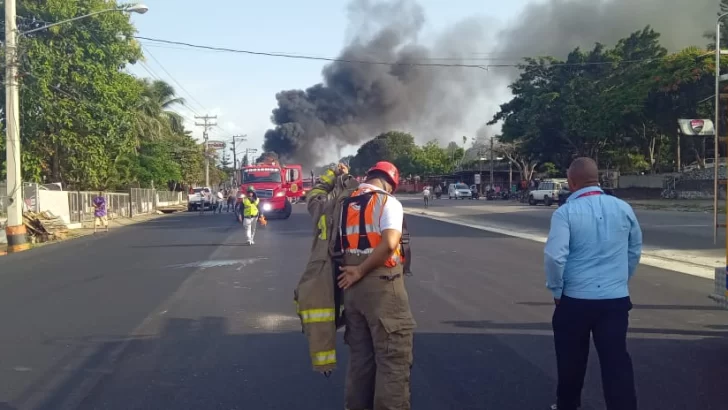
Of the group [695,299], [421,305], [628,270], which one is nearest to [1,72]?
[421,305]

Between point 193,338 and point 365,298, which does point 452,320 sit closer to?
point 193,338

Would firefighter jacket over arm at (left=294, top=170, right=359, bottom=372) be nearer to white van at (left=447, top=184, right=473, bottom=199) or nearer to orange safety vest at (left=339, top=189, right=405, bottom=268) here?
orange safety vest at (left=339, top=189, right=405, bottom=268)

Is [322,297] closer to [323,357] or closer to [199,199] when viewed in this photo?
[323,357]

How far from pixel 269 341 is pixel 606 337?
3515 mm

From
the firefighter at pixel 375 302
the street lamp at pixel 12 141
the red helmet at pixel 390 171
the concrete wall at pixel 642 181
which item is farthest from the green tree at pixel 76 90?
the concrete wall at pixel 642 181

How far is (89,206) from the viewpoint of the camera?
33.4 metres

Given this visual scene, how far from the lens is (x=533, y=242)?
17.9m

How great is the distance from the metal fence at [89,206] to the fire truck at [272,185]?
6651 mm

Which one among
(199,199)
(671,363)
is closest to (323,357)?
(671,363)

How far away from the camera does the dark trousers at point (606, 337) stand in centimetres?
402

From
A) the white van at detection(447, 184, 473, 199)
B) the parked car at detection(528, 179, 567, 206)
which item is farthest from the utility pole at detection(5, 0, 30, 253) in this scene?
the white van at detection(447, 184, 473, 199)

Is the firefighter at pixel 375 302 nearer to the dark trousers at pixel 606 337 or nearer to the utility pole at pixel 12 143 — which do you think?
the dark trousers at pixel 606 337

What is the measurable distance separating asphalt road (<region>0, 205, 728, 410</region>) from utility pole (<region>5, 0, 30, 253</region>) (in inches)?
266

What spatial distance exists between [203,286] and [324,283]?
6.82m
